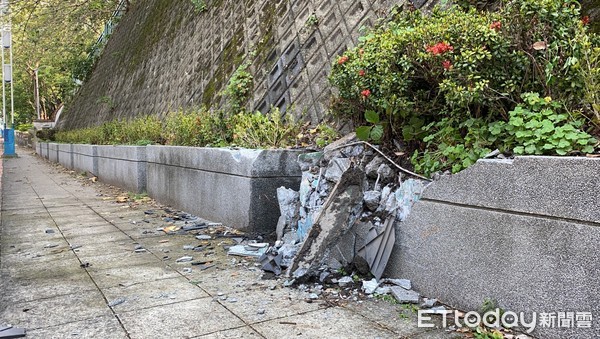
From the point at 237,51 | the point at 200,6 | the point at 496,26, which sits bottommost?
the point at 496,26

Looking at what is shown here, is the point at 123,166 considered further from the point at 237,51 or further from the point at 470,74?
the point at 470,74

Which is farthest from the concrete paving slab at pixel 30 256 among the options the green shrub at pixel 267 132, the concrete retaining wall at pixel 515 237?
the concrete retaining wall at pixel 515 237

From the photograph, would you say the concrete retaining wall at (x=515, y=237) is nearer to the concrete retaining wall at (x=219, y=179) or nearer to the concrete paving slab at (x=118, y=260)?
the concrete retaining wall at (x=219, y=179)

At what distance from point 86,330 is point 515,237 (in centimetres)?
260

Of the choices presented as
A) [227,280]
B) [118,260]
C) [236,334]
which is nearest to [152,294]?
[227,280]

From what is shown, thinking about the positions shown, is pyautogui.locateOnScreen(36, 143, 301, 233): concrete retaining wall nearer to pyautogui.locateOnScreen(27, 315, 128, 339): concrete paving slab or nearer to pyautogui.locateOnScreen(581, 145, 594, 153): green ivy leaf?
pyautogui.locateOnScreen(27, 315, 128, 339): concrete paving slab

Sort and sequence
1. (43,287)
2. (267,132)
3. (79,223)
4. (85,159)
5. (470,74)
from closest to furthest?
1. (470,74)
2. (43,287)
3. (267,132)
4. (79,223)
5. (85,159)

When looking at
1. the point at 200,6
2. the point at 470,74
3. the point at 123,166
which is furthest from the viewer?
the point at 200,6

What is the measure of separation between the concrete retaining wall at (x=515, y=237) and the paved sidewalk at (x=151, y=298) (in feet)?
1.30

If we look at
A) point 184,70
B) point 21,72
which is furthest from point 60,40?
point 21,72

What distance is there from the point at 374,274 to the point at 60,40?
23308mm

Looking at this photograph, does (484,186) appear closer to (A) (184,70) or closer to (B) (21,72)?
(A) (184,70)
